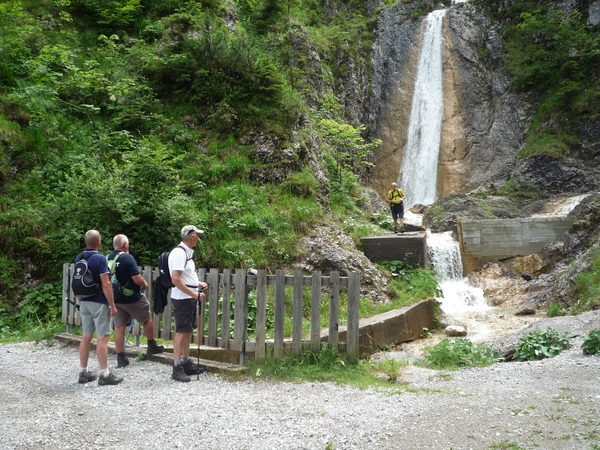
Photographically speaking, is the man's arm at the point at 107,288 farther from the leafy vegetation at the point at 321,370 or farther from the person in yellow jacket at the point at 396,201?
the person in yellow jacket at the point at 396,201

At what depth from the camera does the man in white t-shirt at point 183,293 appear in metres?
5.83

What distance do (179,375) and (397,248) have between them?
8618 millimetres

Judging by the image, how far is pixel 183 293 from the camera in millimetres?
5918

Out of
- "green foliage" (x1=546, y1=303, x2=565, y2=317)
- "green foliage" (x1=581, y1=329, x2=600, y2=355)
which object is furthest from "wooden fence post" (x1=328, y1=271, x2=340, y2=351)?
"green foliage" (x1=546, y1=303, x2=565, y2=317)

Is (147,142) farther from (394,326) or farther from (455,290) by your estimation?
(455,290)

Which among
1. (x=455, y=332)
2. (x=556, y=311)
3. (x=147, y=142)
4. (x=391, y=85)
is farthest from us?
(x=391, y=85)

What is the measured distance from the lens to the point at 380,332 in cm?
916

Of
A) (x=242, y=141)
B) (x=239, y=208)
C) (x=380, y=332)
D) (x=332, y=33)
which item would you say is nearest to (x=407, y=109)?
(x=332, y=33)

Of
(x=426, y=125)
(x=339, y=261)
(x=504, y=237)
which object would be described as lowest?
(x=339, y=261)

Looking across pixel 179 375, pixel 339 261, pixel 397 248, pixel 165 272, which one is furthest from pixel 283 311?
pixel 397 248

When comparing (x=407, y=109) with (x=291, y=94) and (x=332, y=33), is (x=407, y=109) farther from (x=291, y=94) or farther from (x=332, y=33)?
(x=291, y=94)

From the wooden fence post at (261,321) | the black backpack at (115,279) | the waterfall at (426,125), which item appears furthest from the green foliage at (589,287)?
the waterfall at (426,125)

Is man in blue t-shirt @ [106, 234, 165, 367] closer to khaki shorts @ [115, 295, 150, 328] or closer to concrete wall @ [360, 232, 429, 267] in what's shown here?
khaki shorts @ [115, 295, 150, 328]

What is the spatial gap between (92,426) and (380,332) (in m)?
5.87
